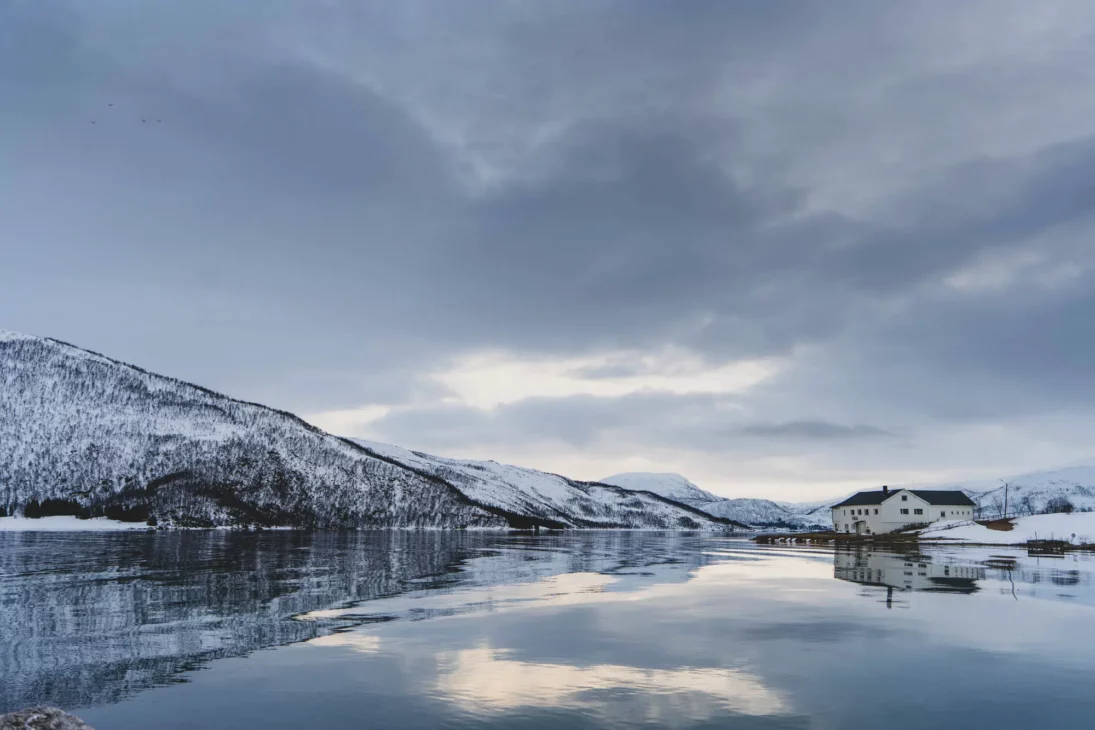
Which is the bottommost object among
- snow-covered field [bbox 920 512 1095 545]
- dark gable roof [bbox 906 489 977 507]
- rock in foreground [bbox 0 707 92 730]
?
snow-covered field [bbox 920 512 1095 545]

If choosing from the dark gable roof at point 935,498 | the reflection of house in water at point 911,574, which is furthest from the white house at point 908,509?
the reflection of house in water at point 911,574

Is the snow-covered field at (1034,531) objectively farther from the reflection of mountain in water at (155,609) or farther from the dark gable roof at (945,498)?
the reflection of mountain in water at (155,609)

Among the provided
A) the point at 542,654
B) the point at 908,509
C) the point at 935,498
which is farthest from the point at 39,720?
the point at 935,498

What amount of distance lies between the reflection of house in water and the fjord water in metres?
1.14

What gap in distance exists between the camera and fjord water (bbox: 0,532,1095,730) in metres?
18.7

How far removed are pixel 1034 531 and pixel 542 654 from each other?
400 feet

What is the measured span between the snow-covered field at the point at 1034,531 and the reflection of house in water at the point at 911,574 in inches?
1655

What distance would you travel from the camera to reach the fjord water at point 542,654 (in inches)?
734

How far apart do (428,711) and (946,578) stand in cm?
→ 4920

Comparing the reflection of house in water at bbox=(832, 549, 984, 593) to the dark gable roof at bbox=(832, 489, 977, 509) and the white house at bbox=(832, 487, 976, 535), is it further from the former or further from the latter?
the dark gable roof at bbox=(832, 489, 977, 509)

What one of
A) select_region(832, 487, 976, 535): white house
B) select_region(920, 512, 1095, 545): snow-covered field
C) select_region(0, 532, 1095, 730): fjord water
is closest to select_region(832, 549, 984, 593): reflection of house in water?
select_region(0, 532, 1095, 730): fjord water

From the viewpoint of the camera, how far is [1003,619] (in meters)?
34.1

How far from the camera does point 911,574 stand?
59000 mm

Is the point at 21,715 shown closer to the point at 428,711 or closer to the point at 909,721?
the point at 428,711
